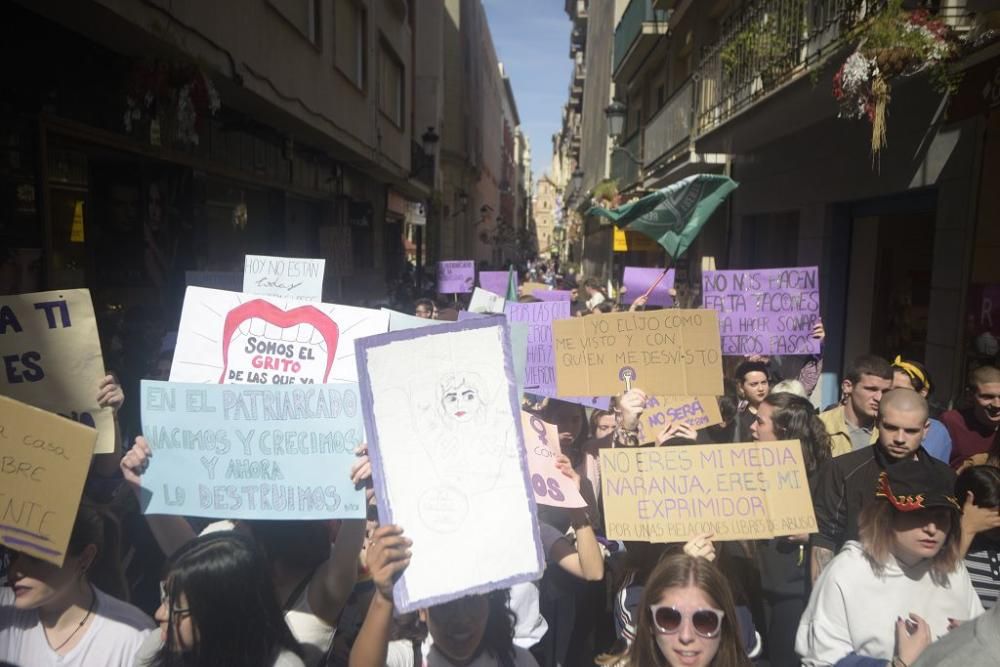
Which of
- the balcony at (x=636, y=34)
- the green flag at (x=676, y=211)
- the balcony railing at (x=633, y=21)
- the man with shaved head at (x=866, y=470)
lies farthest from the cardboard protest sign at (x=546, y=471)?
the balcony railing at (x=633, y=21)

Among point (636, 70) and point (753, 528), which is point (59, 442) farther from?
point (636, 70)

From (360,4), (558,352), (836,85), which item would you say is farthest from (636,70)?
(558,352)

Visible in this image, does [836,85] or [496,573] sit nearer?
[496,573]

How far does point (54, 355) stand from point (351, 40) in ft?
37.6

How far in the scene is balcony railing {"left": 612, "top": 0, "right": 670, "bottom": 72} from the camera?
1697 cm

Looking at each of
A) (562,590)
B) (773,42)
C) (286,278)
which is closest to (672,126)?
(773,42)

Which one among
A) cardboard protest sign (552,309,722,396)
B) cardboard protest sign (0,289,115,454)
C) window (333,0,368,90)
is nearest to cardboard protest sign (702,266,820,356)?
cardboard protest sign (552,309,722,396)

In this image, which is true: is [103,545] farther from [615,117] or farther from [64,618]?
[615,117]

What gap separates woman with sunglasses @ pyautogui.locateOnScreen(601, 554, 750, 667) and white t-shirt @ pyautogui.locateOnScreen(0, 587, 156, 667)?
5.19ft

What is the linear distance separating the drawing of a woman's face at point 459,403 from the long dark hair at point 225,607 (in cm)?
75

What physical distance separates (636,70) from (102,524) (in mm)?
20569

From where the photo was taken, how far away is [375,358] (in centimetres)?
198

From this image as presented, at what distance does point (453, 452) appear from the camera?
6.59 feet

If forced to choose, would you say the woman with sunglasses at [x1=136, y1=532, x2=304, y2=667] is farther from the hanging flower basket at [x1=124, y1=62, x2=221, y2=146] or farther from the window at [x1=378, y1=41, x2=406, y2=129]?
the window at [x1=378, y1=41, x2=406, y2=129]
